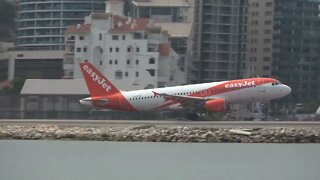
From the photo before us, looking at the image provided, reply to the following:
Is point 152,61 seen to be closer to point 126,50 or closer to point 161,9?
point 126,50

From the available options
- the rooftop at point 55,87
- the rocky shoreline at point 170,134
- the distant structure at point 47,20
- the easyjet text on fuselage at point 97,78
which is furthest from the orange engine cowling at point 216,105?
the distant structure at point 47,20

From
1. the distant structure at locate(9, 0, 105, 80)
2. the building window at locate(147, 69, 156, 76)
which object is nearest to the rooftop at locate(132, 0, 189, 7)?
the distant structure at locate(9, 0, 105, 80)

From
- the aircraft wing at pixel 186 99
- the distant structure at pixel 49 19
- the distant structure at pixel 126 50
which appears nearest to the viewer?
the aircraft wing at pixel 186 99

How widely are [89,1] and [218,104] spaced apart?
111m

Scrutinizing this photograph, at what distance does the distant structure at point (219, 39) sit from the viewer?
153375 mm

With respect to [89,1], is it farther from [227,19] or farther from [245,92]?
[245,92]

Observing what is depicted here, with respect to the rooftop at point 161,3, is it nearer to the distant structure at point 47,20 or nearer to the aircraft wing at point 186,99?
the distant structure at point 47,20

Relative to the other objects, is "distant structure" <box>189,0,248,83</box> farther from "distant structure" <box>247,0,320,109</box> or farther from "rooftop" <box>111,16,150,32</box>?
"rooftop" <box>111,16,150,32</box>

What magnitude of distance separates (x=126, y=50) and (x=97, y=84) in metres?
55.1

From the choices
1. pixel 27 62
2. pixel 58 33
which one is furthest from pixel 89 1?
pixel 27 62

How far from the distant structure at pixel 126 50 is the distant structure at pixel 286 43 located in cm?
4120

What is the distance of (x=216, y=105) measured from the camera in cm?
5888

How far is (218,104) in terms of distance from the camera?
193ft

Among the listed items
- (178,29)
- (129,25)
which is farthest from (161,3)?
(129,25)
